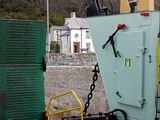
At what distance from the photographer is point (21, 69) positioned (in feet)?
14.3

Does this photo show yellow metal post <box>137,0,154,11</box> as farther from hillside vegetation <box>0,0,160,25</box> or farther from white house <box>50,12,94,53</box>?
hillside vegetation <box>0,0,160,25</box>

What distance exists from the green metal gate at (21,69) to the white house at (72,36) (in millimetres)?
50733

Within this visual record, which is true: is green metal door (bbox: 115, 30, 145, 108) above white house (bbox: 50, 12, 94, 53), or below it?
below

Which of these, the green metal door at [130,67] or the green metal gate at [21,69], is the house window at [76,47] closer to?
the green metal gate at [21,69]

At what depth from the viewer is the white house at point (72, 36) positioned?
57375 millimetres

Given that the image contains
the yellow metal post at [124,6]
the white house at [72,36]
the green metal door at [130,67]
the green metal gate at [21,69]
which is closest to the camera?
the green metal door at [130,67]

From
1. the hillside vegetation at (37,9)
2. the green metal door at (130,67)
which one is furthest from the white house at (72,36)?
the green metal door at (130,67)

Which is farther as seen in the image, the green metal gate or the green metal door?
the green metal gate

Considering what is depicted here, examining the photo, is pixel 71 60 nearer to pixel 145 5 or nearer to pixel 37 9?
pixel 145 5

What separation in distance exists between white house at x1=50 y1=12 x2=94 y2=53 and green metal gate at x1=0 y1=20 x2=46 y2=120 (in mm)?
50733

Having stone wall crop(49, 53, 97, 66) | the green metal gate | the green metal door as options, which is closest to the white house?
stone wall crop(49, 53, 97, 66)

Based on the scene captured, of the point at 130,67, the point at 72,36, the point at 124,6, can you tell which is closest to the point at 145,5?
the point at 124,6

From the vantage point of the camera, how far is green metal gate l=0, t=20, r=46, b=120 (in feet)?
14.0

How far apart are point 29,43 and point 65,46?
54.8m
